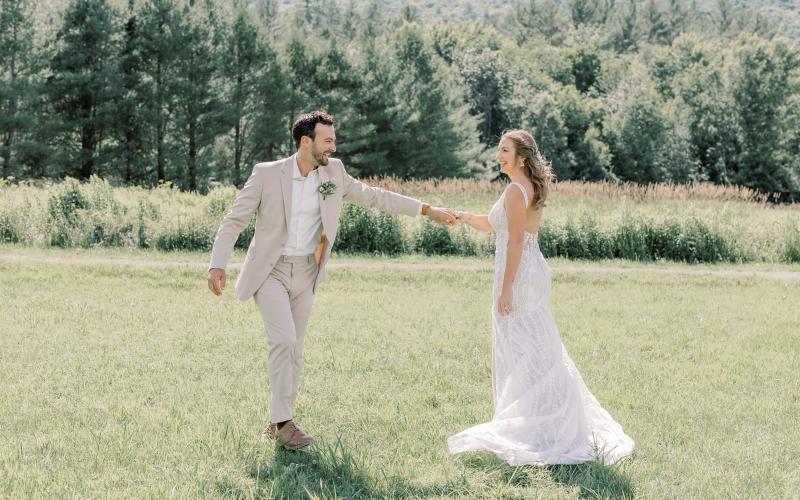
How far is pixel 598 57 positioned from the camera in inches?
3637

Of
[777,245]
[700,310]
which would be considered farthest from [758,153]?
[700,310]

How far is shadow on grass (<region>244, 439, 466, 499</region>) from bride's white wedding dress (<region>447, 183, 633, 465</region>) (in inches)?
24.9

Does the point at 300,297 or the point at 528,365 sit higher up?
the point at 300,297

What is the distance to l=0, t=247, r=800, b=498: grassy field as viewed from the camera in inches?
208

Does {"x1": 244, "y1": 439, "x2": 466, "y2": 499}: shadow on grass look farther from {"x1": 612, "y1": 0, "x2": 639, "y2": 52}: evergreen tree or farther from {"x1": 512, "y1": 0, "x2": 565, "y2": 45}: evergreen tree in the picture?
{"x1": 512, "y1": 0, "x2": 565, "y2": 45}: evergreen tree

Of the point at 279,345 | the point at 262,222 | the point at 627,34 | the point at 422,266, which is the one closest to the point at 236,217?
the point at 262,222

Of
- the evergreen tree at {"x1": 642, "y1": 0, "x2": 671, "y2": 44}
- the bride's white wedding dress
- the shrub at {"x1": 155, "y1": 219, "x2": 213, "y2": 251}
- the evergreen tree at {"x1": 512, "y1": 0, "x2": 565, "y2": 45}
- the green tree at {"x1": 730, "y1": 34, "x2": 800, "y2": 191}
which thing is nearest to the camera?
the bride's white wedding dress

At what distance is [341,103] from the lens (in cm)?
5022

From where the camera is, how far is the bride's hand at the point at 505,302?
5891mm

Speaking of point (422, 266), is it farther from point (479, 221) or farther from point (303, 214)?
point (303, 214)

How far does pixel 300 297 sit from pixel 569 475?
2.27 metres

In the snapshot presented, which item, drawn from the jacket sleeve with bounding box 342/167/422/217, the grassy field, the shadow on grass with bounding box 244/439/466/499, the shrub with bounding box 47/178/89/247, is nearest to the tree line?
the shrub with bounding box 47/178/89/247

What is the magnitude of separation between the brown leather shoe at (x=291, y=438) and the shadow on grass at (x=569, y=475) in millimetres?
1147

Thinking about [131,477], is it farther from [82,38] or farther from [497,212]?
[82,38]
